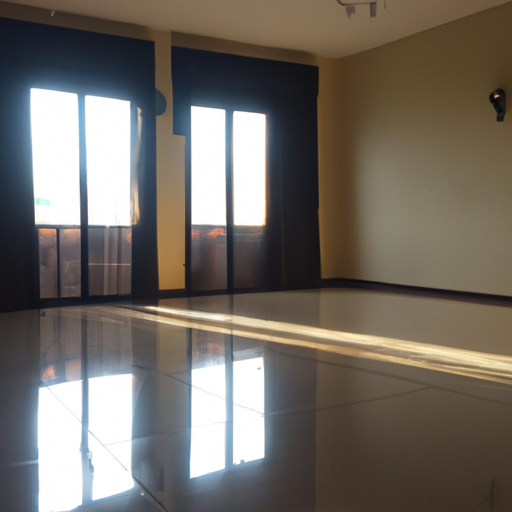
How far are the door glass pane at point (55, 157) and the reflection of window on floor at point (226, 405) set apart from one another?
2.75 m

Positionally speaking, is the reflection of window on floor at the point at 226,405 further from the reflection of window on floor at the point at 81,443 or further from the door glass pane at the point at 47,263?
the door glass pane at the point at 47,263

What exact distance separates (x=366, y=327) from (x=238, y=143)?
3117 millimetres

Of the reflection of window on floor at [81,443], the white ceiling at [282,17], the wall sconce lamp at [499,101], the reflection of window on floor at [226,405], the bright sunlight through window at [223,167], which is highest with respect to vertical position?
the white ceiling at [282,17]

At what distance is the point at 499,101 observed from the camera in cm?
555

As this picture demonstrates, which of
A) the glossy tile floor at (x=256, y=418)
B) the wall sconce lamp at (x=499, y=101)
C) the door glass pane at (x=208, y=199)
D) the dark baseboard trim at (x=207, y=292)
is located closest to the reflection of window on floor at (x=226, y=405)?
the glossy tile floor at (x=256, y=418)

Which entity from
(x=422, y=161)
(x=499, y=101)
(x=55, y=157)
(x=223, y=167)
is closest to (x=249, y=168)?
(x=223, y=167)

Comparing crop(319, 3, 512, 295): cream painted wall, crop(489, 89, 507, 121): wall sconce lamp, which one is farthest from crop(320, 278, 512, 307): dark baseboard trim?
crop(489, 89, 507, 121): wall sconce lamp

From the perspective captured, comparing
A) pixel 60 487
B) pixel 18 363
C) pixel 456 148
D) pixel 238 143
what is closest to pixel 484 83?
pixel 456 148

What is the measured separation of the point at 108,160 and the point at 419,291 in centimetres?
356

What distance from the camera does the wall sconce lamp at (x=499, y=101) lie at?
5.55 metres

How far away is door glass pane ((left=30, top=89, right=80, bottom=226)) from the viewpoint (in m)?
5.71

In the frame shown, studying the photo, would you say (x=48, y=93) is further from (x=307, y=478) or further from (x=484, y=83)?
(x=307, y=478)

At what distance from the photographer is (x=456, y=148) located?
6.12 meters

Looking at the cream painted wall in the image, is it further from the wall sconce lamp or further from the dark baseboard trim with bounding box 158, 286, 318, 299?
the dark baseboard trim with bounding box 158, 286, 318, 299
